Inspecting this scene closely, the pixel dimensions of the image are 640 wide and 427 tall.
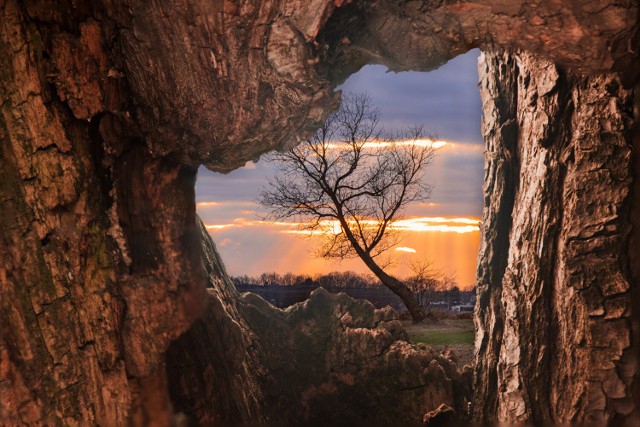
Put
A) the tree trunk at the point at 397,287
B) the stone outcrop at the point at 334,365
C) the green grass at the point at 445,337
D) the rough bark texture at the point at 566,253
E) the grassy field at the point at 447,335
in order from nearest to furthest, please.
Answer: the rough bark texture at the point at 566,253, the stone outcrop at the point at 334,365, the grassy field at the point at 447,335, the green grass at the point at 445,337, the tree trunk at the point at 397,287

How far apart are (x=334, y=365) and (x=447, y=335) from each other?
4.18 m

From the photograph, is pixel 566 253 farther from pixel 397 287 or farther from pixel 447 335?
pixel 397 287

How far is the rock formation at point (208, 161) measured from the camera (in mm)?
3686

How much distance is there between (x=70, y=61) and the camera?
3.84 m

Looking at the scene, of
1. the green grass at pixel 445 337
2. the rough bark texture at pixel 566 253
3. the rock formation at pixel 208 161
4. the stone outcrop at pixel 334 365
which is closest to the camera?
the rock formation at pixel 208 161

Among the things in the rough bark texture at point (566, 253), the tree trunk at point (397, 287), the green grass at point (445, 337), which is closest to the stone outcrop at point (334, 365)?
the rough bark texture at point (566, 253)

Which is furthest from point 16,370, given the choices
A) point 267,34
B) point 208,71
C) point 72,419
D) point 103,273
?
point 267,34

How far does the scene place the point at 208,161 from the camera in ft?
14.9

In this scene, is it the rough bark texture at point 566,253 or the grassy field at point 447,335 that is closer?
the rough bark texture at point 566,253

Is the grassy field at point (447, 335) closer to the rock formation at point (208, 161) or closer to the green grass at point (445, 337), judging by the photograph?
the green grass at point (445, 337)

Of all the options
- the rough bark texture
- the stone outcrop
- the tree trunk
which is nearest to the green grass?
the tree trunk

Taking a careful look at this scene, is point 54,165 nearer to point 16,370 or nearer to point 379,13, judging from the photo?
point 16,370

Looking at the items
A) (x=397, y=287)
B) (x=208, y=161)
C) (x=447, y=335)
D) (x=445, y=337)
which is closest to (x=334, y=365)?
(x=208, y=161)

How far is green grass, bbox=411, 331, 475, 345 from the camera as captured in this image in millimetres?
10526
